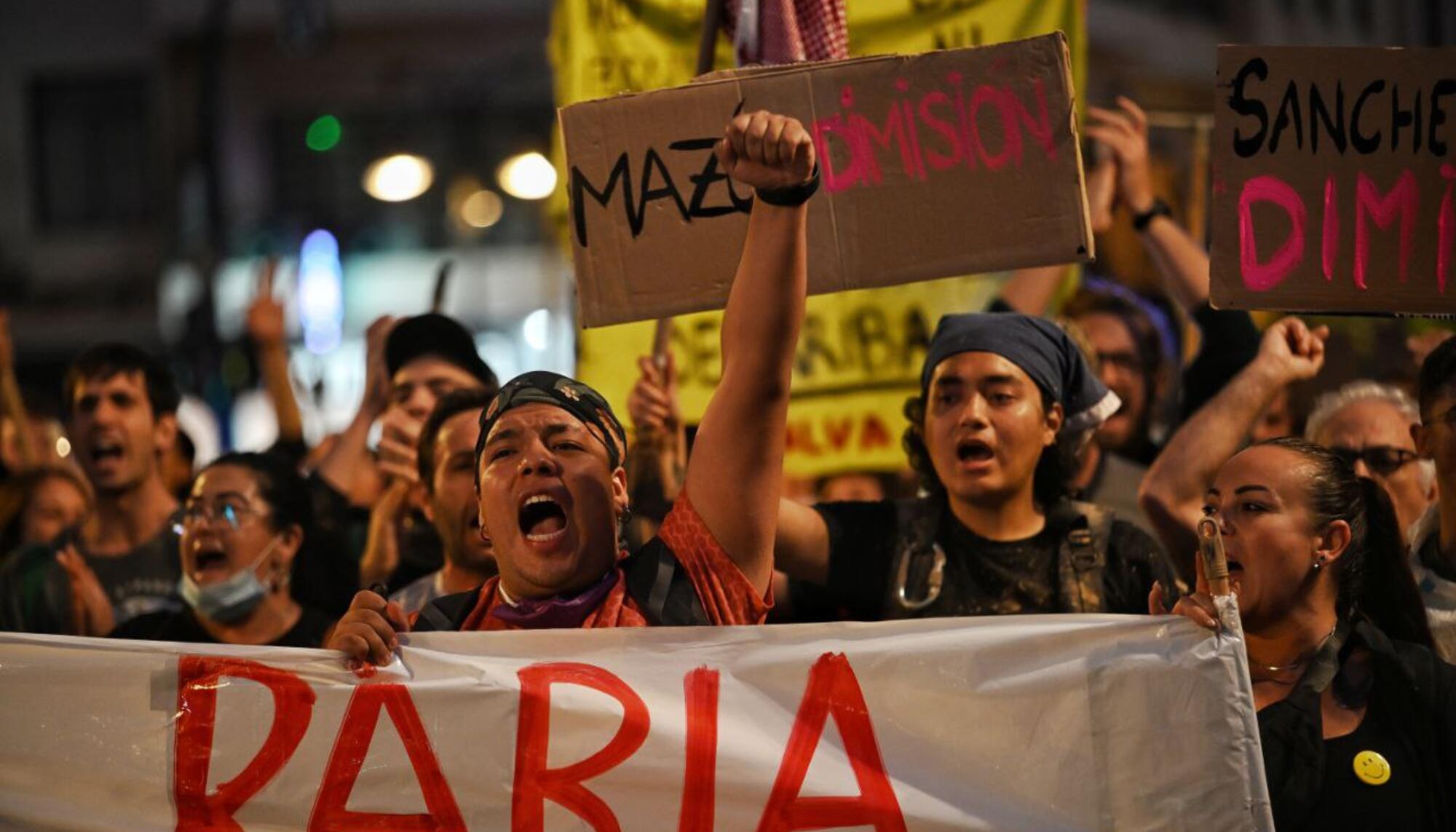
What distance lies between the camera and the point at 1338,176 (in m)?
4.00

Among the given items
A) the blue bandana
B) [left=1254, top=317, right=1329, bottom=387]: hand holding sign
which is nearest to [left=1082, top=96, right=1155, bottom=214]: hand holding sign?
[left=1254, top=317, right=1329, bottom=387]: hand holding sign

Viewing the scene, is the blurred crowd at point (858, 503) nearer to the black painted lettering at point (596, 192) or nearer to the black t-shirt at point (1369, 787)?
the black t-shirt at point (1369, 787)

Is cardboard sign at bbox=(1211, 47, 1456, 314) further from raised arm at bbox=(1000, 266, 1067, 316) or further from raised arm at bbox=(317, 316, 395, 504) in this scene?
raised arm at bbox=(317, 316, 395, 504)

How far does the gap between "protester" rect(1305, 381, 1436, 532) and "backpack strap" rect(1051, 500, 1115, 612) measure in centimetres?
78

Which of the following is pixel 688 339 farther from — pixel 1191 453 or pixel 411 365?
pixel 1191 453

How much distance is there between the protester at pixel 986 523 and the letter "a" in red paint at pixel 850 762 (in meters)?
0.70

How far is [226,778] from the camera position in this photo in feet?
11.0

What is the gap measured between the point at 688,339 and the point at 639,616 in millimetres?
2379

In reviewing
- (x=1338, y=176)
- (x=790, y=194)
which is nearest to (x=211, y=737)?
(x=790, y=194)

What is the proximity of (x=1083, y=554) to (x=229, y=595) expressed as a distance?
1.82 meters

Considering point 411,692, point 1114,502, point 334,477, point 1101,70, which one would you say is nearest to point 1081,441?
point 1114,502

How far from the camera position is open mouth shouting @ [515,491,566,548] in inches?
129

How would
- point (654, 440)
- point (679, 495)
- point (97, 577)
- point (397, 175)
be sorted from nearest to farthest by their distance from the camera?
point (679, 495)
point (654, 440)
point (97, 577)
point (397, 175)

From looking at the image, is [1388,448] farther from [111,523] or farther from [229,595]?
[111,523]
